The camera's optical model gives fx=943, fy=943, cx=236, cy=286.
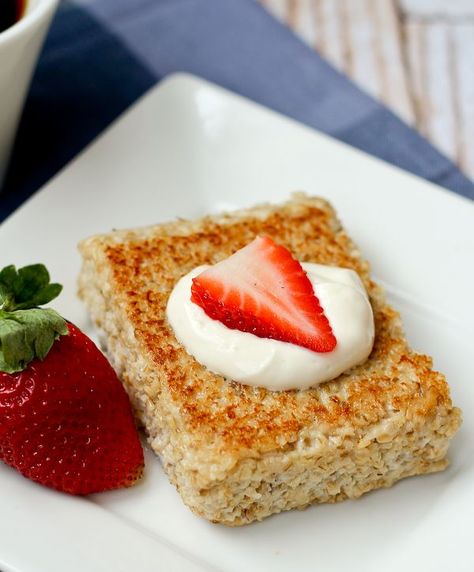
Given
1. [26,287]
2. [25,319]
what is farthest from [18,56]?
[25,319]

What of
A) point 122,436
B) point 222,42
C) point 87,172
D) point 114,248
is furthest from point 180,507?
point 222,42

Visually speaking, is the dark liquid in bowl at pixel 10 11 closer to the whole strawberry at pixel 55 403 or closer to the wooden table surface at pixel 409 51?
the whole strawberry at pixel 55 403

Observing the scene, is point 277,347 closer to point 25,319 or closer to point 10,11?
point 25,319

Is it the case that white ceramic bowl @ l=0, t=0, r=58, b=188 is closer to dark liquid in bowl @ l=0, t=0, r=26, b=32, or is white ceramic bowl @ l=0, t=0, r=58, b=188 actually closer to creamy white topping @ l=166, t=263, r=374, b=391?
dark liquid in bowl @ l=0, t=0, r=26, b=32

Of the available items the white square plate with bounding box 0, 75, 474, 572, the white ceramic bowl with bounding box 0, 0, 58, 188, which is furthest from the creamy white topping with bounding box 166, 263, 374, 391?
the white ceramic bowl with bounding box 0, 0, 58, 188

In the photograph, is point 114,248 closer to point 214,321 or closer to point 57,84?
point 214,321
